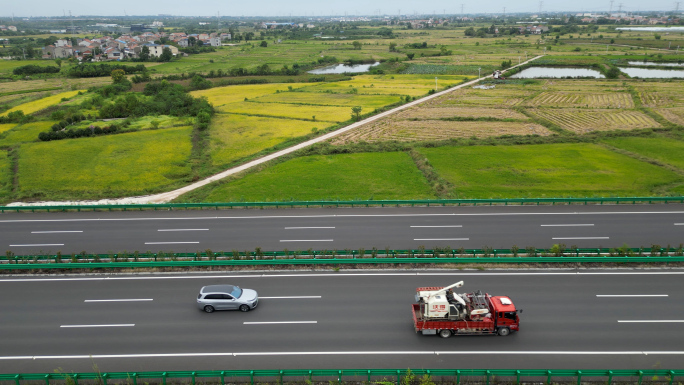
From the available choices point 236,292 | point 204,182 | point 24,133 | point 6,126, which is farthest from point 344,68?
point 236,292

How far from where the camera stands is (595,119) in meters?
70.1

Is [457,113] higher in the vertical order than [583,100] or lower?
lower

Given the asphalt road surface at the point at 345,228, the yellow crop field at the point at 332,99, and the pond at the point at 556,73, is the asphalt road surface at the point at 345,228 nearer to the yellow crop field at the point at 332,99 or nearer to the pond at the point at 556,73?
the yellow crop field at the point at 332,99

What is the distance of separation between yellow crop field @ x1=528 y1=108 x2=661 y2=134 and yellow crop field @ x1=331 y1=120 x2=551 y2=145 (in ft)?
16.9

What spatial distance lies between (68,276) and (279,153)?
104 feet

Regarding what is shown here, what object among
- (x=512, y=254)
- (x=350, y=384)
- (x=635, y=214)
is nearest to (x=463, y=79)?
(x=635, y=214)

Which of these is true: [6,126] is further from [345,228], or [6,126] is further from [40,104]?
[345,228]

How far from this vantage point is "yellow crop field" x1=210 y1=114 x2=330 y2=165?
58.4m

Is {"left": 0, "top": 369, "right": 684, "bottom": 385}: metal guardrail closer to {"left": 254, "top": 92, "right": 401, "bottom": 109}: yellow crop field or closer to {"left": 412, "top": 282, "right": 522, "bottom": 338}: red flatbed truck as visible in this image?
{"left": 412, "top": 282, "right": 522, "bottom": 338}: red flatbed truck

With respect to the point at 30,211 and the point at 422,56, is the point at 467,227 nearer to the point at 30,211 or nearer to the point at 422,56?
the point at 30,211

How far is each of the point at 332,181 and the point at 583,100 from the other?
62.7m

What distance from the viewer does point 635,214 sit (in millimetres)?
37062

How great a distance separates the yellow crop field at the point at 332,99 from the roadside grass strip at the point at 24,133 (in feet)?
122

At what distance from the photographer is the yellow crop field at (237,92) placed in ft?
308
